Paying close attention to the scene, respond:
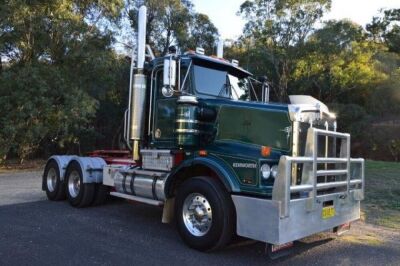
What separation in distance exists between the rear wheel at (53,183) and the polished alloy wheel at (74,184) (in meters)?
0.33

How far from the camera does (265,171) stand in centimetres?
608

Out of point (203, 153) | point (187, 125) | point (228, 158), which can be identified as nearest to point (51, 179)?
point (187, 125)

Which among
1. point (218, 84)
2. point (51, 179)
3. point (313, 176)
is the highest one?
point (218, 84)

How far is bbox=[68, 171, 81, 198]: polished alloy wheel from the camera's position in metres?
9.80

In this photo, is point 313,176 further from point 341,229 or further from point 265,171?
point 341,229

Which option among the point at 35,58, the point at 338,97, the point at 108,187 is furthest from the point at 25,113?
the point at 338,97

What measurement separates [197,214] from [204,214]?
0.42ft

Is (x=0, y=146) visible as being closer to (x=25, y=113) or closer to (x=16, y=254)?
(x=25, y=113)

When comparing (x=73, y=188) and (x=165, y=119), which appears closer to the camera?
(x=165, y=119)

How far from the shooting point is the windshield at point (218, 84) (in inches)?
299

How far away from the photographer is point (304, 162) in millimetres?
5855

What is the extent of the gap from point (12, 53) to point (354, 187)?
1770 cm

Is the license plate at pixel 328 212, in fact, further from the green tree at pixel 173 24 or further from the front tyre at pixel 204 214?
the green tree at pixel 173 24

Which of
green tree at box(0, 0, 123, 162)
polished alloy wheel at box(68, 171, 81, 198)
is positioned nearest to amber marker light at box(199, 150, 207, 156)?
polished alloy wheel at box(68, 171, 81, 198)
